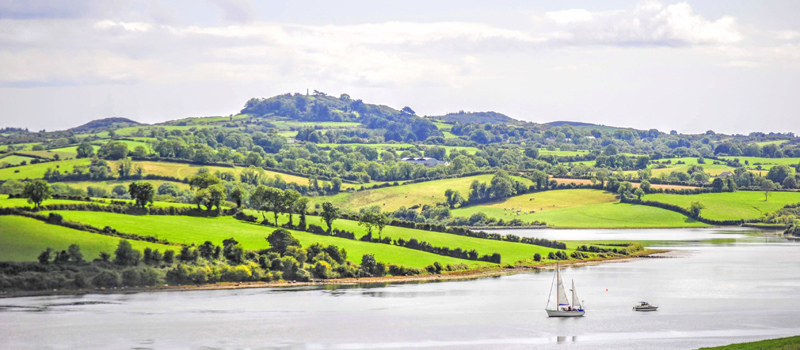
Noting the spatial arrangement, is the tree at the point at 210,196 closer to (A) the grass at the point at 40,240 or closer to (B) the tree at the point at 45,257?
(A) the grass at the point at 40,240

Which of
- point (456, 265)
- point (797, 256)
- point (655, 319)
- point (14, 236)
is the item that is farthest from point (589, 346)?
point (797, 256)

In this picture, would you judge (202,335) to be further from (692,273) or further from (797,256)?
(797,256)

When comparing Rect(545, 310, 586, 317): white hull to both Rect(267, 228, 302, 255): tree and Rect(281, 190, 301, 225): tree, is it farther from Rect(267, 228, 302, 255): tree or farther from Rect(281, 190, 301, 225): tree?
Rect(281, 190, 301, 225): tree

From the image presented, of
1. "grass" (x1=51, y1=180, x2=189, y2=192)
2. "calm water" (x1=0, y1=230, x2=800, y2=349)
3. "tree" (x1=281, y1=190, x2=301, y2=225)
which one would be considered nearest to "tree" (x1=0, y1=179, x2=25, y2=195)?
"grass" (x1=51, y1=180, x2=189, y2=192)

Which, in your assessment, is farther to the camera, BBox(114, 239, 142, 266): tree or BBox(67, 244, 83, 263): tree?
BBox(114, 239, 142, 266): tree

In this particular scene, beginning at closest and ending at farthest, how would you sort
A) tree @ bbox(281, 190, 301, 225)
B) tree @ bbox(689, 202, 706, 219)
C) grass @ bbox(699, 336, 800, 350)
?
grass @ bbox(699, 336, 800, 350) < tree @ bbox(281, 190, 301, 225) < tree @ bbox(689, 202, 706, 219)

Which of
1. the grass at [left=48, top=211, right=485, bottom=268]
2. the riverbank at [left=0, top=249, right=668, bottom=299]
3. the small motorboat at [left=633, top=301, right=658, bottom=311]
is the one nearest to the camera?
the small motorboat at [left=633, top=301, right=658, bottom=311]
